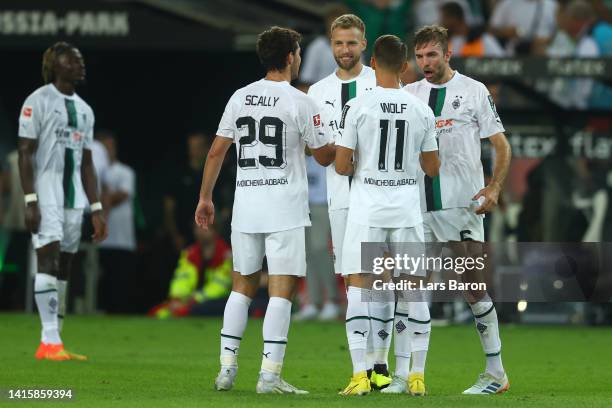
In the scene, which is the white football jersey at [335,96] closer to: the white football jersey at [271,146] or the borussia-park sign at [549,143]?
the white football jersey at [271,146]

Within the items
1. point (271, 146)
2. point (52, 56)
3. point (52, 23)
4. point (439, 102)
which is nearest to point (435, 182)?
point (439, 102)

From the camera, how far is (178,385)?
1034 centimetres

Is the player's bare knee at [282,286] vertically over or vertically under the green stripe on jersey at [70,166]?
under

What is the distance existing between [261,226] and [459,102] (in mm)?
1669

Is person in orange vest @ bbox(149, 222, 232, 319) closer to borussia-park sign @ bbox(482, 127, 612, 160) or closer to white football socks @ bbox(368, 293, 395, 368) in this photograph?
borussia-park sign @ bbox(482, 127, 612, 160)

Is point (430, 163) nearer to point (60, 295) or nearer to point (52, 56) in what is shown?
point (52, 56)

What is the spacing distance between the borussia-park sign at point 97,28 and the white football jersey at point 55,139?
18.6 ft

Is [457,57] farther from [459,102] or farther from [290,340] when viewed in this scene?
[459,102]

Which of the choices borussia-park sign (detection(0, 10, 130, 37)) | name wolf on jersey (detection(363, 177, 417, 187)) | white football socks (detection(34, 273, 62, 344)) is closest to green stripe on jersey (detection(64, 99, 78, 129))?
white football socks (detection(34, 273, 62, 344))

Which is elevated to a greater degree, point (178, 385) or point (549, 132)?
point (549, 132)

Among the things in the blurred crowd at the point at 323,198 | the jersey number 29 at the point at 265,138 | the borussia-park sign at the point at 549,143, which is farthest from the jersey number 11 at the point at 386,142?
the borussia-park sign at the point at 549,143

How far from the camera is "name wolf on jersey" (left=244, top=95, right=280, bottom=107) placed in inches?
380

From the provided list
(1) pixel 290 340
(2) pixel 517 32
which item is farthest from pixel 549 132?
(1) pixel 290 340

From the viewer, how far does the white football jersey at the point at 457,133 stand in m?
10.3
